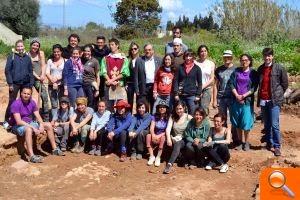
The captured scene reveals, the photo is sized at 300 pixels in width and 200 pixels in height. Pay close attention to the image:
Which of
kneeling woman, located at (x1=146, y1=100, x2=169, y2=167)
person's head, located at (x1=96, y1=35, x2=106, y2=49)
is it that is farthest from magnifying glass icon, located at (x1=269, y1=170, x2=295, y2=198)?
person's head, located at (x1=96, y1=35, x2=106, y2=49)

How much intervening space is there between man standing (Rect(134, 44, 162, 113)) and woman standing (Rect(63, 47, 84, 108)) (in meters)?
0.97

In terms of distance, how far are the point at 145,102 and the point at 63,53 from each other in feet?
5.56

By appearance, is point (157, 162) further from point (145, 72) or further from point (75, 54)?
point (75, 54)

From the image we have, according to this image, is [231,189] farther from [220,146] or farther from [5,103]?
[5,103]

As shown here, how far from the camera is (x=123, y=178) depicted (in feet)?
→ 24.7

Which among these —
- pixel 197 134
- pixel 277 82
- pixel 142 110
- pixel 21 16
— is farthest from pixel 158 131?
pixel 21 16

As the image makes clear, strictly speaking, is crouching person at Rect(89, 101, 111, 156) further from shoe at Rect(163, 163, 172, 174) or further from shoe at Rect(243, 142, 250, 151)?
shoe at Rect(243, 142, 250, 151)

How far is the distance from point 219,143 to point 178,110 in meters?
0.82

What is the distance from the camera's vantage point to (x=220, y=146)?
24.8 feet

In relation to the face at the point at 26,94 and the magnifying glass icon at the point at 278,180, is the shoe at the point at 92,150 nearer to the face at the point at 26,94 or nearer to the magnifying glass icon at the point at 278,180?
the face at the point at 26,94

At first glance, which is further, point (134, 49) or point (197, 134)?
point (134, 49)

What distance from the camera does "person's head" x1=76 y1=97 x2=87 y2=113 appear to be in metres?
8.05

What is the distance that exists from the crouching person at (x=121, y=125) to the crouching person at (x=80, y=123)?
0.39 meters

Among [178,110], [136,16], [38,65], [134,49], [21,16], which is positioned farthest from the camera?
[136,16]
